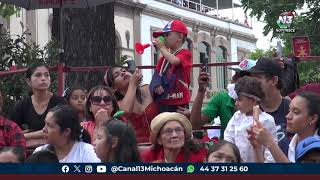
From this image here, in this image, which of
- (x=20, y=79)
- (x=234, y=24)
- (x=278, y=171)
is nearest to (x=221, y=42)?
(x=234, y=24)

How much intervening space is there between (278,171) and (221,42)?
39.3 m

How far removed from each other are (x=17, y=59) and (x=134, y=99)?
409 cm

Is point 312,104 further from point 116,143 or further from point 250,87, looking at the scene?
point 116,143

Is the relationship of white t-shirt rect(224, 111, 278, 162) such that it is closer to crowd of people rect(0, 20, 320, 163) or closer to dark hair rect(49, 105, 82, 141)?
crowd of people rect(0, 20, 320, 163)

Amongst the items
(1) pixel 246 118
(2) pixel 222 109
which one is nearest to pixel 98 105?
(2) pixel 222 109

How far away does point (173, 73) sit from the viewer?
646 centimetres

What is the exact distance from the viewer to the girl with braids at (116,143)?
14.6 feet

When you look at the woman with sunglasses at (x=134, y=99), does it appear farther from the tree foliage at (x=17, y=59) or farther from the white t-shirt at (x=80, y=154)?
the tree foliage at (x=17, y=59)

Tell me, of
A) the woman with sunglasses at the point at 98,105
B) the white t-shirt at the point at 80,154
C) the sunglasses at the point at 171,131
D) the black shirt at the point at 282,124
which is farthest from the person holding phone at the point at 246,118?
the woman with sunglasses at the point at 98,105

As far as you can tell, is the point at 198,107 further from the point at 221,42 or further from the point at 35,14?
the point at 221,42

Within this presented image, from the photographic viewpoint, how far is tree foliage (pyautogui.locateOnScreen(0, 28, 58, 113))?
951cm

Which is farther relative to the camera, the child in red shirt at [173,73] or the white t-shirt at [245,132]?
the child in red shirt at [173,73]

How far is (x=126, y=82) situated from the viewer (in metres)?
6.59

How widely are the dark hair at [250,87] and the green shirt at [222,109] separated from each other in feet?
3.51
